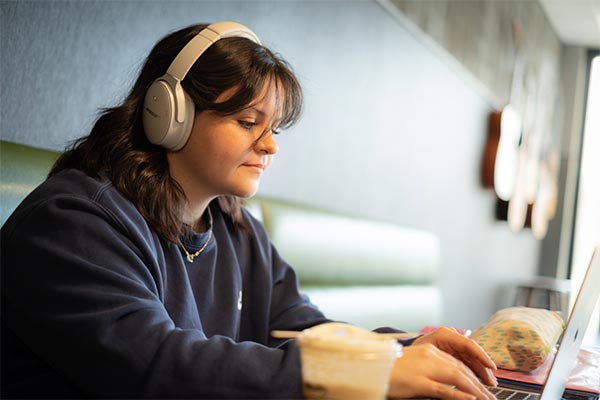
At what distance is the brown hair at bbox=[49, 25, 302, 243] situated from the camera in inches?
39.8

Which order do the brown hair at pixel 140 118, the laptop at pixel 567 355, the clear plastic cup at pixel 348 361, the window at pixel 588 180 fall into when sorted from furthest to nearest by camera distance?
the window at pixel 588 180, the brown hair at pixel 140 118, the laptop at pixel 567 355, the clear plastic cup at pixel 348 361

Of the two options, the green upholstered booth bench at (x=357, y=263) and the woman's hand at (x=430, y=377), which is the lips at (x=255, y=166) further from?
the green upholstered booth bench at (x=357, y=263)

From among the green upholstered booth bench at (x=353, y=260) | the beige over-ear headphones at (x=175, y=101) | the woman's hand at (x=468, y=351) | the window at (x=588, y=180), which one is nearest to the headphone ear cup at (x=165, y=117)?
the beige over-ear headphones at (x=175, y=101)

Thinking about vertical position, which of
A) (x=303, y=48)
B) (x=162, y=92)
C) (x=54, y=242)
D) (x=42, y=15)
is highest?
(x=303, y=48)

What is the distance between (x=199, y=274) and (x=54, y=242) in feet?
1.07

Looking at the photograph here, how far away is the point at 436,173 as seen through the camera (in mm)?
3352

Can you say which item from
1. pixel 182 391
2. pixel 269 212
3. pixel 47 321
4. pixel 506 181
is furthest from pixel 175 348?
pixel 506 181

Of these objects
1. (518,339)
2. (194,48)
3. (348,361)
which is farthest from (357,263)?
(348,361)

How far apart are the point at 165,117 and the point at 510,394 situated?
569 millimetres

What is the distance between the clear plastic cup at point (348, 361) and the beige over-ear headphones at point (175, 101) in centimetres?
50

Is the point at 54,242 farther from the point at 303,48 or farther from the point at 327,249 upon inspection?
the point at 303,48

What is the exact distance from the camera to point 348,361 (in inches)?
23.5

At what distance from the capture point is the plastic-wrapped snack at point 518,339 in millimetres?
1065

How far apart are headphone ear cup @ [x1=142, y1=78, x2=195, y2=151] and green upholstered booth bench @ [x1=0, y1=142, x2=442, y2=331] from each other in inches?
9.9
